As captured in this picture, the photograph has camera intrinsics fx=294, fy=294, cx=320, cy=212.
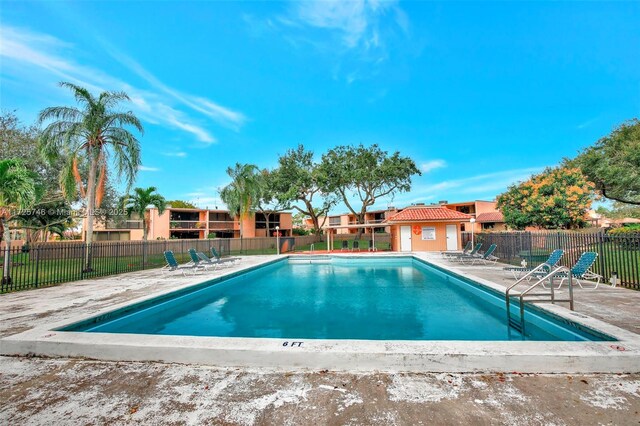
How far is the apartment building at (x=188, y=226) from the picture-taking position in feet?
132

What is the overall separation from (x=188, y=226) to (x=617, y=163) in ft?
151

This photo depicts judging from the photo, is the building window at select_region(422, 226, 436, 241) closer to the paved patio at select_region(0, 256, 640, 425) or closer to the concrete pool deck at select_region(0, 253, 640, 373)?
the concrete pool deck at select_region(0, 253, 640, 373)

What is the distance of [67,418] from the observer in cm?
257

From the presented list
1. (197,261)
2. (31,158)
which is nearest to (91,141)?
(197,261)

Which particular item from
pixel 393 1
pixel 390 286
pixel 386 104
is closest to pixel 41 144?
pixel 390 286

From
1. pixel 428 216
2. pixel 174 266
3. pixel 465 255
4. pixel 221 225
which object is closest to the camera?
pixel 174 266

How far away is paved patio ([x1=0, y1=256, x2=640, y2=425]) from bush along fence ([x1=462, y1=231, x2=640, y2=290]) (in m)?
6.53

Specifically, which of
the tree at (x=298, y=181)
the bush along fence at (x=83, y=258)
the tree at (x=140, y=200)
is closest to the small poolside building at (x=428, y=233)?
the tree at (x=298, y=181)

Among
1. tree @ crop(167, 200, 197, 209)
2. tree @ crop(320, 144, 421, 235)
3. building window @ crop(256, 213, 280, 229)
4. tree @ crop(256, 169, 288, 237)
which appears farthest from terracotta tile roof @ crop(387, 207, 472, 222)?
tree @ crop(167, 200, 197, 209)

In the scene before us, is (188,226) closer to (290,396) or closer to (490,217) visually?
(290,396)

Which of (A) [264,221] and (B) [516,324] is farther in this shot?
(A) [264,221]

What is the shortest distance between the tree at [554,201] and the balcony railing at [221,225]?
36.0 metres

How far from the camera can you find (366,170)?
30.6 meters

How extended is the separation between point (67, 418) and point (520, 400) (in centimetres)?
408
